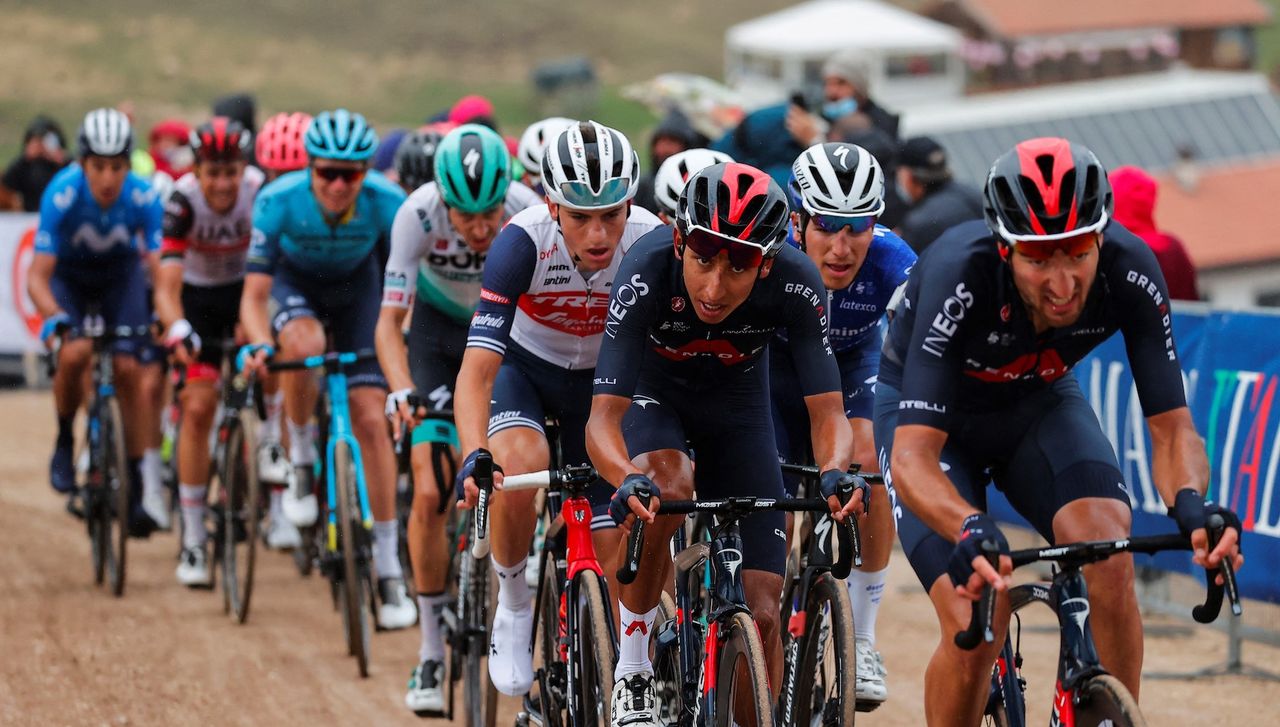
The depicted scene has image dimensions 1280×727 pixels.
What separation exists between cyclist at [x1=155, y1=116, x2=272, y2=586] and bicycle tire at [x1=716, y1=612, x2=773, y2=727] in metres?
5.13

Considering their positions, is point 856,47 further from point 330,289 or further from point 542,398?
point 542,398

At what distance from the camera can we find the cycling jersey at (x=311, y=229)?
28.0ft

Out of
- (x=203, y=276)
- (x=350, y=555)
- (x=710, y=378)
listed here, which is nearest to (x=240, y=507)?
(x=203, y=276)

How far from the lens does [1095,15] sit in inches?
2062

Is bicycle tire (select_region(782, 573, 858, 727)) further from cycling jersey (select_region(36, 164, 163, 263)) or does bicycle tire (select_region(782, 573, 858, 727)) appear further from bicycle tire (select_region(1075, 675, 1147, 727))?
cycling jersey (select_region(36, 164, 163, 263))

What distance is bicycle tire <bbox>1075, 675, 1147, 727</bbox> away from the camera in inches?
157

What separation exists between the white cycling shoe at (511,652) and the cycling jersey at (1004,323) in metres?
1.99

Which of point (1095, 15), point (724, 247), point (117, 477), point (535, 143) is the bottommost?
point (117, 477)

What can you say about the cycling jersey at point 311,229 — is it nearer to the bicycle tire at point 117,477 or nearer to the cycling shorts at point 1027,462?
the bicycle tire at point 117,477

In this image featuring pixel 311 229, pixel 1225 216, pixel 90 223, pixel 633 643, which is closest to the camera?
pixel 633 643

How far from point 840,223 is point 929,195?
11.9 feet

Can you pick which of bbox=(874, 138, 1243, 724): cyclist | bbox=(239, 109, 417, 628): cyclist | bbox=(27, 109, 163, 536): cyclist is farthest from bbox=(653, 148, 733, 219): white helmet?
bbox=(27, 109, 163, 536): cyclist

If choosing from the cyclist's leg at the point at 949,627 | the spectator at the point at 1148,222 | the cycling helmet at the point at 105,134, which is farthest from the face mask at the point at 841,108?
the cyclist's leg at the point at 949,627

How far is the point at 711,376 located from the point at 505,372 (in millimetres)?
1004
